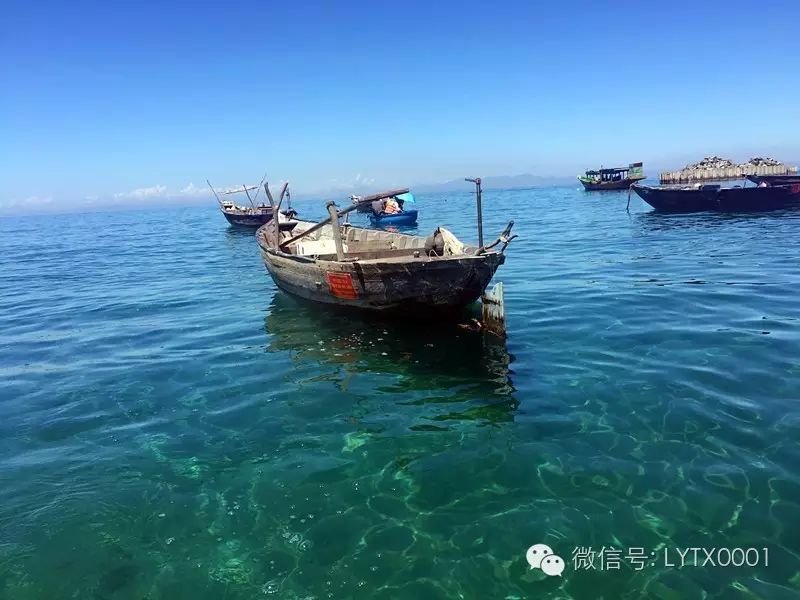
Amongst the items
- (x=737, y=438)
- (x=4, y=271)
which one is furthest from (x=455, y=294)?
(x=4, y=271)


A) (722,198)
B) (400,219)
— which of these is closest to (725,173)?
(722,198)

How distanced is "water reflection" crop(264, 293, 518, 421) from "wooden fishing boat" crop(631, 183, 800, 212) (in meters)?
35.6

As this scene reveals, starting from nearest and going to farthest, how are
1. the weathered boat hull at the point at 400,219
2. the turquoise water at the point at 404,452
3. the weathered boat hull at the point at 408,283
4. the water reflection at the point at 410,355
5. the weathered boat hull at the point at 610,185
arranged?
the turquoise water at the point at 404,452 → the water reflection at the point at 410,355 → the weathered boat hull at the point at 408,283 → the weathered boat hull at the point at 400,219 → the weathered boat hull at the point at 610,185

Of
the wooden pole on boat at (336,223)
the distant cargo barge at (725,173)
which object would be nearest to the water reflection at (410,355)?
the wooden pole on boat at (336,223)

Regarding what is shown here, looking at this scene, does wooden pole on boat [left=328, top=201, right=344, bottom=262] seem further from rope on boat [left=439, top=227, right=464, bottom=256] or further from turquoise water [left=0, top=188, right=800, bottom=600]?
rope on boat [left=439, top=227, right=464, bottom=256]

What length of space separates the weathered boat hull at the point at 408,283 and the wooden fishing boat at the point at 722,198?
35.1 meters

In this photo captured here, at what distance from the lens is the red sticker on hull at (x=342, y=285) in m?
14.3

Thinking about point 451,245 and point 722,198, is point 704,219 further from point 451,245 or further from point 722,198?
point 451,245

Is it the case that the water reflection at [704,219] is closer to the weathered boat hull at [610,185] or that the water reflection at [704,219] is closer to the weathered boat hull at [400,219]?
the weathered boat hull at [400,219]

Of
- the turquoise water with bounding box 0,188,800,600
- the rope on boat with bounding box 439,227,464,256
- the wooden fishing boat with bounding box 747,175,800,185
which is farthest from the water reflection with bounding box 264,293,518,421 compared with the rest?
the wooden fishing boat with bounding box 747,175,800,185

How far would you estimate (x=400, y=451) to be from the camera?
8258 mm

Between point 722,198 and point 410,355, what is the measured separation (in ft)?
126

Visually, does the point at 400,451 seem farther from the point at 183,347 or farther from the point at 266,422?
the point at 183,347

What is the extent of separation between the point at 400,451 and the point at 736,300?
42.0 ft
